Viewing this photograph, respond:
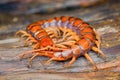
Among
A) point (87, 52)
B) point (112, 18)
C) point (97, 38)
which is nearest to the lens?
point (87, 52)

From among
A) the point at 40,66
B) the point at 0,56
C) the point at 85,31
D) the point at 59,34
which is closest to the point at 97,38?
the point at 85,31

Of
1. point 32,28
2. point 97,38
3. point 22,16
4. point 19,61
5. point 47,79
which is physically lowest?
point 47,79

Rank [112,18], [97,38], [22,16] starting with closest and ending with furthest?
[97,38], [112,18], [22,16]

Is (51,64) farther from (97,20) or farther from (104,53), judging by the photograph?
(97,20)

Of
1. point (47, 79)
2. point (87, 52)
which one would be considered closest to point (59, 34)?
point (87, 52)

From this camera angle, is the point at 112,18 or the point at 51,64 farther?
the point at 112,18

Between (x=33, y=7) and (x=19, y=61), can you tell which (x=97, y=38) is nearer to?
(x=19, y=61)

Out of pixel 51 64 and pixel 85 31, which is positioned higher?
pixel 85 31
